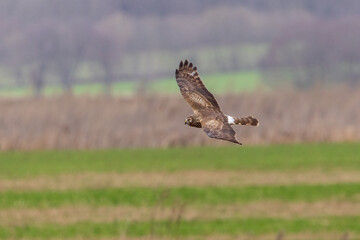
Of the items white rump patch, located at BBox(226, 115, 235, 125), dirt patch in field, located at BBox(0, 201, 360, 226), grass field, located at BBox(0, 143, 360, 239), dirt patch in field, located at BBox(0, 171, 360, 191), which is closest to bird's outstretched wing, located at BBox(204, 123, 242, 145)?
white rump patch, located at BBox(226, 115, 235, 125)

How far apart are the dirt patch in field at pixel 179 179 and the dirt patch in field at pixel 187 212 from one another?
463cm

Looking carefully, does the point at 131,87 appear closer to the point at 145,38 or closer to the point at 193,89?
the point at 145,38

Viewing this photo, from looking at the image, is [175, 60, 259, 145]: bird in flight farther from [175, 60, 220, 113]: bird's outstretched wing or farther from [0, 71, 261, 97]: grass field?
[0, 71, 261, 97]: grass field

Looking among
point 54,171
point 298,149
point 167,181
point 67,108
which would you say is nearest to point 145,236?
point 167,181

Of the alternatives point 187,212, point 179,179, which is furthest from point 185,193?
point 179,179

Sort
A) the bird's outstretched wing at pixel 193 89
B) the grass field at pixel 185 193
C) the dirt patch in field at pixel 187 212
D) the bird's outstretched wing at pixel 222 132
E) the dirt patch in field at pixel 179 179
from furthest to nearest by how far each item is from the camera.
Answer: the dirt patch in field at pixel 179 179 < the dirt patch in field at pixel 187 212 < the grass field at pixel 185 193 < the bird's outstretched wing at pixel 193 89 < the bird's outstretched wing at pixel 222 132

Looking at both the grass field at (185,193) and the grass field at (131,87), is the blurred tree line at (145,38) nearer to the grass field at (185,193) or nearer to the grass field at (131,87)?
the grass field at (131,87)

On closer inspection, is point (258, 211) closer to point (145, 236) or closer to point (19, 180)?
point (145, 236)

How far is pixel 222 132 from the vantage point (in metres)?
4.23

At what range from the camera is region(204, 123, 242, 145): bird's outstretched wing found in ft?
13.7

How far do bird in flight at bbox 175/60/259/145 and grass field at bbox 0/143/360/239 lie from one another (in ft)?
29.0

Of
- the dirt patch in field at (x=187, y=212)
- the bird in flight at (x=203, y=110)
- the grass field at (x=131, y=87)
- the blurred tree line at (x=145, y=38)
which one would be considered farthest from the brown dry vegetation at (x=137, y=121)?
the bird in flight at (x=203, y=110)

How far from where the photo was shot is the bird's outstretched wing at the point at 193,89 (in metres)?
4.67

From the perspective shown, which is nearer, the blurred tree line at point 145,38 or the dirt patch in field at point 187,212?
the dirt patch in field at point 187,212
